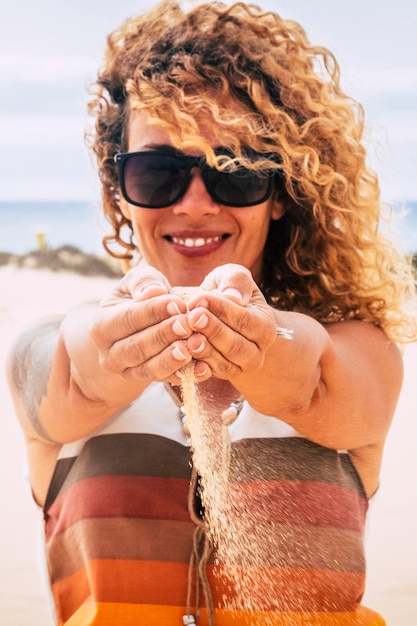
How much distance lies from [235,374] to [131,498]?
0.75 m

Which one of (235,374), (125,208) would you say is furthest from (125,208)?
(235,374)

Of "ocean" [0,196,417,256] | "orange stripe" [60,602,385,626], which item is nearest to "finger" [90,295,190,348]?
"orange stripe" [60,602,385,626]

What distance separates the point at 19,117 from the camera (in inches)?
1882

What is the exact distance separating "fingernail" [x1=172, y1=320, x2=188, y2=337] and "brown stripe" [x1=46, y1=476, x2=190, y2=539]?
85 centimetres

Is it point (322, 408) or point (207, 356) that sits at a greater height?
point (207, 356)

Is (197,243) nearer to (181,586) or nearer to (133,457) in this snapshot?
(133,457)

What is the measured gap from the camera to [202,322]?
1.54m

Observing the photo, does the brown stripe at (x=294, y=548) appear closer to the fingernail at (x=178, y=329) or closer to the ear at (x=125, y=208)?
Answer: the fingernail at (x=178, y=329)

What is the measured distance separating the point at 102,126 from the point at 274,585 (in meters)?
1.83


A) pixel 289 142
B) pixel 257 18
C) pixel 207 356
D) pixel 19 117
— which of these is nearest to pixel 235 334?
pixel 207 356

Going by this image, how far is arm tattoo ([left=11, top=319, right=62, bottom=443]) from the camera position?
2287 mm

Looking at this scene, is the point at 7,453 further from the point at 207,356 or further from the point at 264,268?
the point at 207,356

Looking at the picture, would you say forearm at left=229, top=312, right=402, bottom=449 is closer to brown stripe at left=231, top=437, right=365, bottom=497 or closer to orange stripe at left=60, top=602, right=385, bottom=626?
brown stripe at left=231, top=437, right=365, bottom=497

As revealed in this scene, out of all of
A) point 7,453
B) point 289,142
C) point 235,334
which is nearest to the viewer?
point 235,334
